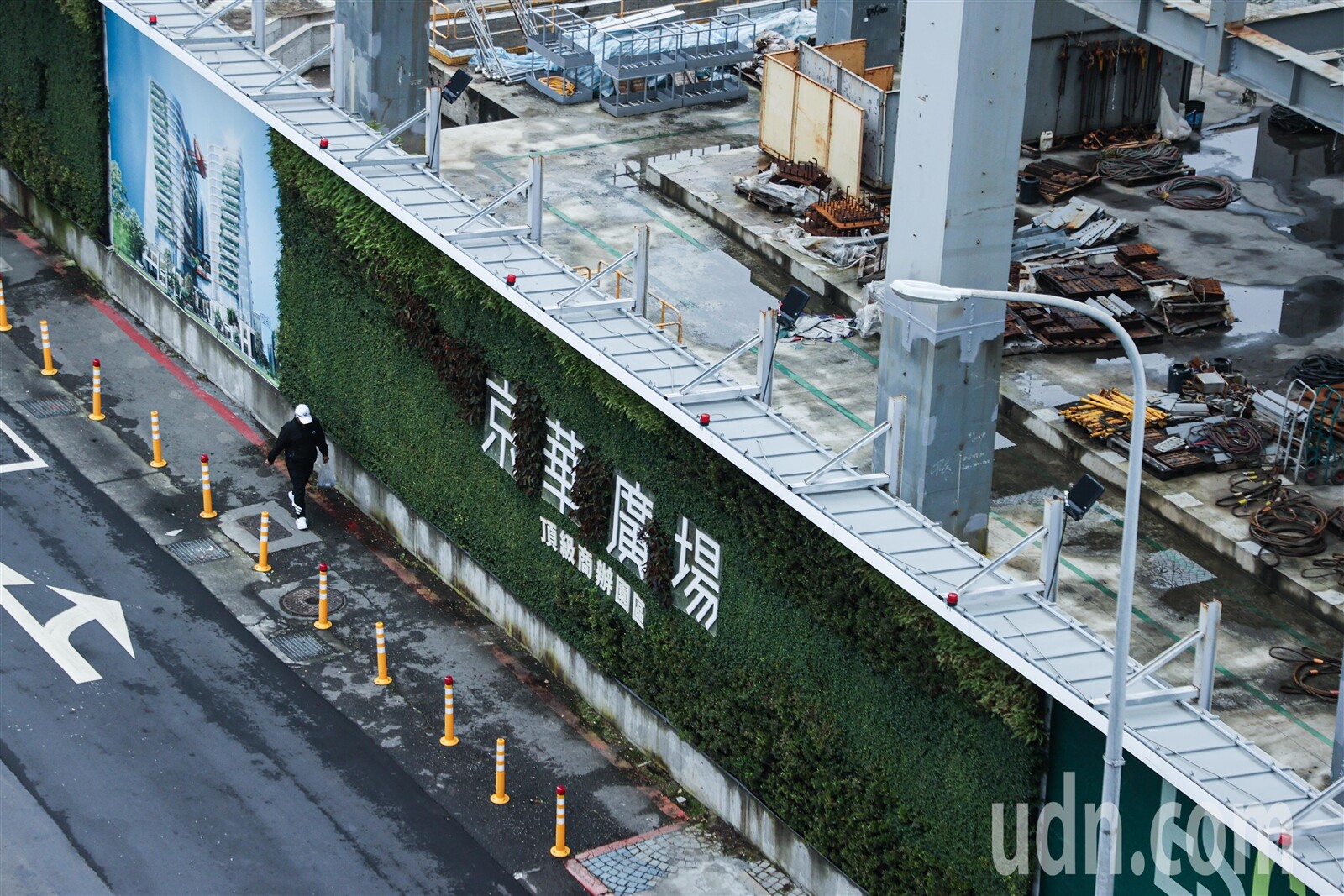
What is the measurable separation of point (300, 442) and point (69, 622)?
16.1 ft

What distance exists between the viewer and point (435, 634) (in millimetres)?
30438

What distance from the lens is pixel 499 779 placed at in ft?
86.5

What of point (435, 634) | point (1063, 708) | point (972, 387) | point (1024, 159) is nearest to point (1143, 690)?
point (1063, 708)

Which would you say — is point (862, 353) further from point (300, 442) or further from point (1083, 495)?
point (1083, 495)

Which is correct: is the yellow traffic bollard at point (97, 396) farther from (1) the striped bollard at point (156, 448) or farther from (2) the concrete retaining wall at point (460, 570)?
(2) the concrete retaining wall at point (460, 570)

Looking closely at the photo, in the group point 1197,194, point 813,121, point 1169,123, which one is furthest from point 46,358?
point 1169,123

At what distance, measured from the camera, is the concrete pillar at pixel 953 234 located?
22109mm

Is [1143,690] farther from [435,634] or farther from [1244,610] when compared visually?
[435,634]

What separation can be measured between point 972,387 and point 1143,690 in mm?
5122

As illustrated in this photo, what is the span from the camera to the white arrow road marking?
28.9 m

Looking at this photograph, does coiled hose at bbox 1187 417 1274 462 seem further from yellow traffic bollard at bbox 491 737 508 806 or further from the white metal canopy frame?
yellow traffic bollard at bbox 491 737 508 806

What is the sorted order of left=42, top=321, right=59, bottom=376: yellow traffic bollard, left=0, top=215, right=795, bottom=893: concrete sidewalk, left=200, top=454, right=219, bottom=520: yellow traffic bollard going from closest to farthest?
left=0, top=215, right=795, bottom=893: concrete sidewalk → left=200, top=454, right=219, bottom=520: yellow traffic bollard → left=42, top=321, right=59, bottom=376: yellow traffic bollard


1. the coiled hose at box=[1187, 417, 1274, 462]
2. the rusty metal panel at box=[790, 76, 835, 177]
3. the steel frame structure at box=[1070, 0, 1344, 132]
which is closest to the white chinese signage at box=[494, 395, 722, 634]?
the coiled hose at box=[1187, 417, 1274, 462]

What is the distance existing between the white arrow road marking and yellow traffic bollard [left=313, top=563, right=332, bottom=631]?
2.80 metres
